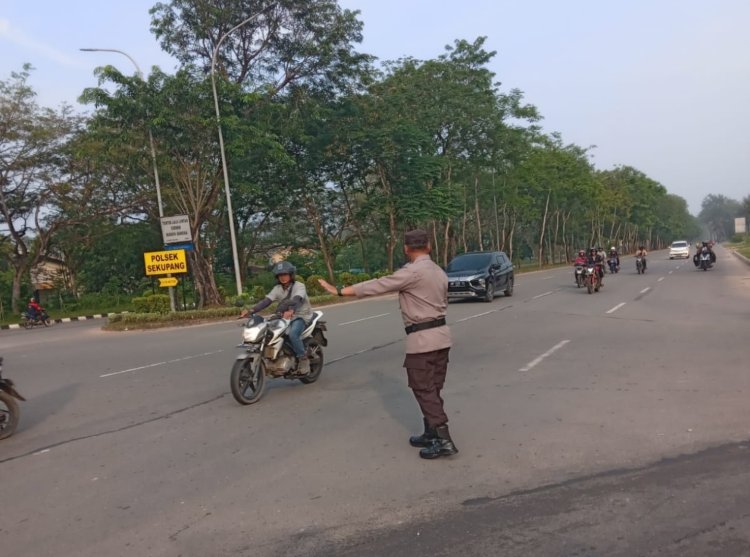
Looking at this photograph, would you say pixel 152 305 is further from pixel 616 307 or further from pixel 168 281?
pixel 616 307

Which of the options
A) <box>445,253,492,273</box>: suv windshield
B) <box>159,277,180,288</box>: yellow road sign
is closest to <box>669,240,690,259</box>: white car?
<box>445,253,492,273</box>: suv windshield

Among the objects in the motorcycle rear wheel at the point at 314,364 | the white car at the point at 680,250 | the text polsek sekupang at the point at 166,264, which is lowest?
the white car at the point at 680,250

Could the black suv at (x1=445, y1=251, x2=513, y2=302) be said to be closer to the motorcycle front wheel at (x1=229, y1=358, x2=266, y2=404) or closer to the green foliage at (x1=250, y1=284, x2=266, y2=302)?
the green foliage at (x1=250, y1=284, x2=266, y2=302)

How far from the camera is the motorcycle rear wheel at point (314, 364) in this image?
27.5ft

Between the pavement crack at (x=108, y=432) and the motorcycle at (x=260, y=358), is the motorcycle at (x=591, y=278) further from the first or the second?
the pavement crack at (x=108, y=432)

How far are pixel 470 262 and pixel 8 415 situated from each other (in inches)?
623

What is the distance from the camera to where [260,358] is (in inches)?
295

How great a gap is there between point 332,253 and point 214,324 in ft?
66.0

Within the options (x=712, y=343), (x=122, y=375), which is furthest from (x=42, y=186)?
(x=712, y=343)

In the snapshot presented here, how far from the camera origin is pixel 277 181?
94.1 ft

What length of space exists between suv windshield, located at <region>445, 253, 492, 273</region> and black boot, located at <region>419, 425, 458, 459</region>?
50.6 feet

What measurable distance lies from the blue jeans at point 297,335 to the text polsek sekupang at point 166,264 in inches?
582

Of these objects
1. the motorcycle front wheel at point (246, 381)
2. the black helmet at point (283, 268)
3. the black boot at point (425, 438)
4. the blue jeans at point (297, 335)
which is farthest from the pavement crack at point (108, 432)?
the black boot at point (425, 438)

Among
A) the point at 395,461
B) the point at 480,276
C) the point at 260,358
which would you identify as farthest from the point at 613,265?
the point at 395,461
